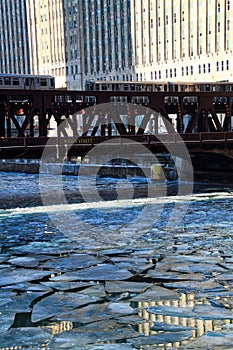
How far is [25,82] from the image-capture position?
226 feet

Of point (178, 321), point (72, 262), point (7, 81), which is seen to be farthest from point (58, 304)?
point (7, 81)

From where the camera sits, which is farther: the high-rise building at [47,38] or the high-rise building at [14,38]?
the high-rise building at [14,38]

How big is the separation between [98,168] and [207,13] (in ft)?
223

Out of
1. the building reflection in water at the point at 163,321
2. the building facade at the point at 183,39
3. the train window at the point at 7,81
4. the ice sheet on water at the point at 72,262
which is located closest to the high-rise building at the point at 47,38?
the building facade at the point at 183,39

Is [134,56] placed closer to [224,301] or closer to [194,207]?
[194,207]

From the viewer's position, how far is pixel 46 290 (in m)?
13.3

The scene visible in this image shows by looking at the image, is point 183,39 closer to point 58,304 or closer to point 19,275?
point 19,275

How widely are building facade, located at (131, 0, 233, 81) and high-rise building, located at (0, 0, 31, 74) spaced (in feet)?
196

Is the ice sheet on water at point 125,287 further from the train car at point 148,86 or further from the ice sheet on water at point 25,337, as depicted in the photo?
the train car at point 148,86

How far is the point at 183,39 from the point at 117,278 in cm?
11048

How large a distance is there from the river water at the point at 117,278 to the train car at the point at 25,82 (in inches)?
1612

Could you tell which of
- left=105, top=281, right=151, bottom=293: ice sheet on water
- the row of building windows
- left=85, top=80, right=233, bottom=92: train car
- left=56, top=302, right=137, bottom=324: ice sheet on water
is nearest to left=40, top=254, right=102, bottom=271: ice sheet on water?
left=105, top=281, right=151, bottom=293: ice sheet on water

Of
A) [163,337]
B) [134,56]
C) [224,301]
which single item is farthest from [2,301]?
[134,56]

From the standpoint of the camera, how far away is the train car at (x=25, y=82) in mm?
66750
